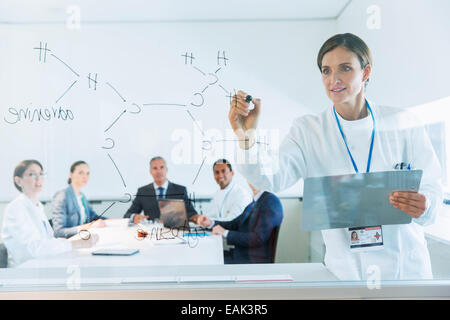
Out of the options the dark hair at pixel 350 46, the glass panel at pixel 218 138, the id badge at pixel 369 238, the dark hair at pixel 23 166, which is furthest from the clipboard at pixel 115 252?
Result: the dark hair at pixel 350 46

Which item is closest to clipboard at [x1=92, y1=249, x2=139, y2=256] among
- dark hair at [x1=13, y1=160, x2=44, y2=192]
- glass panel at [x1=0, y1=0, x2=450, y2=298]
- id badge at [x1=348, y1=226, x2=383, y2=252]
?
glass panel at [x1=0, y1=0, x2=450, y2=298]

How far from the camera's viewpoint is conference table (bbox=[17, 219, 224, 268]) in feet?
4.84

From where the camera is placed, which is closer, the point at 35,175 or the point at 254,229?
the point at 35,175

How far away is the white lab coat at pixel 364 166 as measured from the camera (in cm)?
152

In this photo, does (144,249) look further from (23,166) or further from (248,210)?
(23,166)

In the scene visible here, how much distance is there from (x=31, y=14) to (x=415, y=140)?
1618 mm

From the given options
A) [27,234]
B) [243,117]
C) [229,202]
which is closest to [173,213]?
[229,202]

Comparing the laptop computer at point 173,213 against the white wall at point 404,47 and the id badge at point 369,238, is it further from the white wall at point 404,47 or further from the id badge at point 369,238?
the white wall at point 404,47

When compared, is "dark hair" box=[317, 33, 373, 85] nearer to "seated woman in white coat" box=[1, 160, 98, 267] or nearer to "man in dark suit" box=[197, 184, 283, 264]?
"man in dark suit" box=[197, 184, 283, 264]

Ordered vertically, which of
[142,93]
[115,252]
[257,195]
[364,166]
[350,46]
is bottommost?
[115,252]

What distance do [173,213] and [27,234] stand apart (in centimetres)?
58

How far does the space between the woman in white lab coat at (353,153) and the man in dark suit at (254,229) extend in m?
0.08

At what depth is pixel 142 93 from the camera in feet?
4.91

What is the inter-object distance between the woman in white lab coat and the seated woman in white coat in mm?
785
